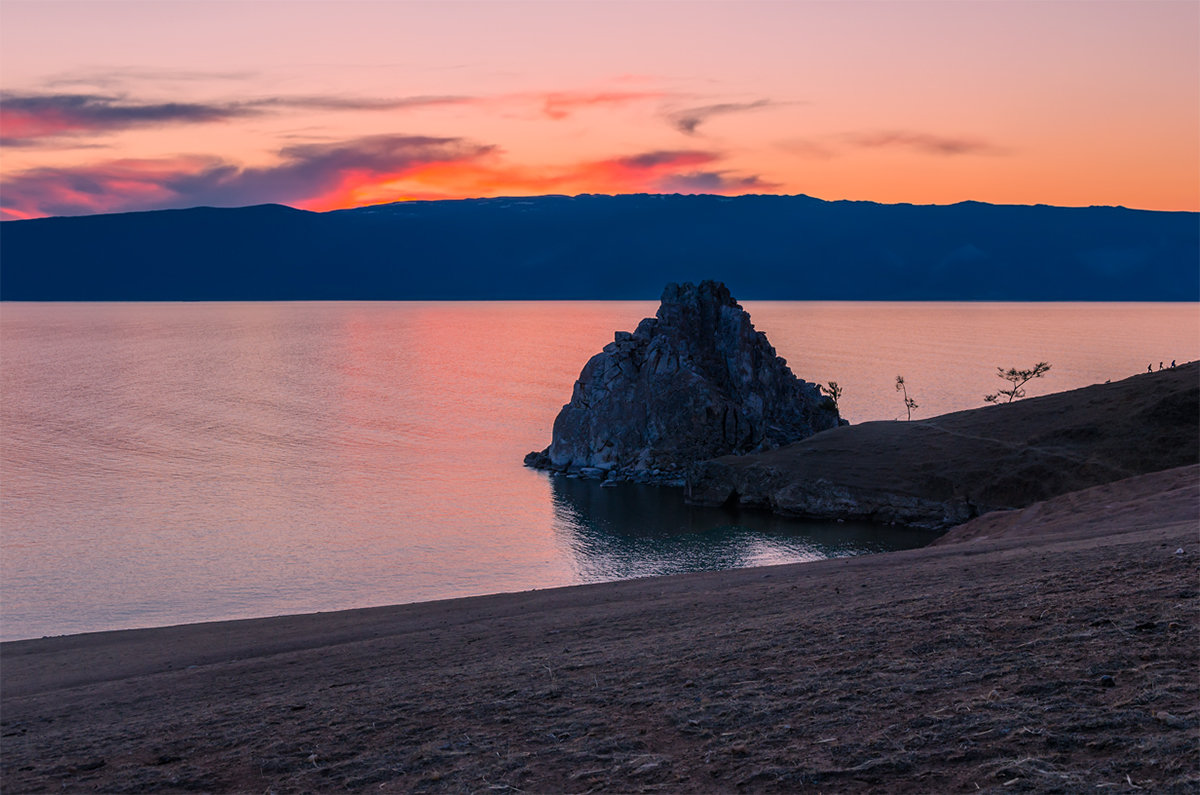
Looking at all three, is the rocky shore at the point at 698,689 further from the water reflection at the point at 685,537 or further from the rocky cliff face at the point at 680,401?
the rocky cliff face at the point at 680,401

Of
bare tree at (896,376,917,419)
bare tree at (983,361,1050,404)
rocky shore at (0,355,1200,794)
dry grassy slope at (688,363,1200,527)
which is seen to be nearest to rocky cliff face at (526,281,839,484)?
dry grassy slope at (688,363,1200,527)

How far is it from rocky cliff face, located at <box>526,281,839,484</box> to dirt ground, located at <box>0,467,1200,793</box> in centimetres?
5630

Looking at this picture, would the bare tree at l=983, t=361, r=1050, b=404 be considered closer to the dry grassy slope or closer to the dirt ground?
the dry grassy slope

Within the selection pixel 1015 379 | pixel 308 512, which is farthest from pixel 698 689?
pixel 1015 379

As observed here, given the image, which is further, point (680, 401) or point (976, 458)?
point (680, 401)

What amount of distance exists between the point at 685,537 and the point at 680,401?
2361cm

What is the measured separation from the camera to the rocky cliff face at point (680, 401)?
81.8 m

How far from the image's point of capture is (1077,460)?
2328 inches

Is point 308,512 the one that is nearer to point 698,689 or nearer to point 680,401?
point 680,401

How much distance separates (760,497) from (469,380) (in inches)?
3662

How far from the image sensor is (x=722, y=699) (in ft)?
43.7

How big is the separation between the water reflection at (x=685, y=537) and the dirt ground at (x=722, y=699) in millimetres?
28504

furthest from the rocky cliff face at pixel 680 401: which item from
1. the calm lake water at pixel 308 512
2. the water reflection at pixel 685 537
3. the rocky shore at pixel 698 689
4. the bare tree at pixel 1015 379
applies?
the rocky shore at pixel 698 689

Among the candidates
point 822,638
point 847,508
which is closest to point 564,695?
point 822,638
